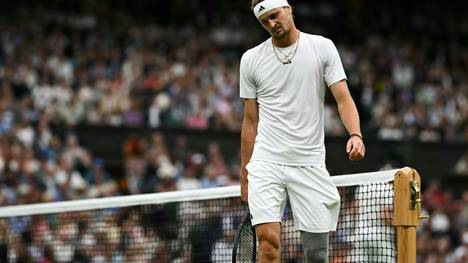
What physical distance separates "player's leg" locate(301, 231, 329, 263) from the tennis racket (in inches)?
26.8

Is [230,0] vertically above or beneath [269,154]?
above

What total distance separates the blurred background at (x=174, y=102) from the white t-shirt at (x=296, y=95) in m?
10.1

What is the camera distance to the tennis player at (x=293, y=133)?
8.52 meters

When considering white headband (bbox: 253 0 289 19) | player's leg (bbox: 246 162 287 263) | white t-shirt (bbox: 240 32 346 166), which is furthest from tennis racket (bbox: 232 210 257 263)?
white headband (bbox: 253 0 289 19)

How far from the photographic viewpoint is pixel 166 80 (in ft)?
76.8

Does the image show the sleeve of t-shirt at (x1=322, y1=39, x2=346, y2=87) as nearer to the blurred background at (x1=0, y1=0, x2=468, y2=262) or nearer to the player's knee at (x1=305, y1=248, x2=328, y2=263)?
the player's knee at (x1=305, y1=248, x2=328, y2=263)

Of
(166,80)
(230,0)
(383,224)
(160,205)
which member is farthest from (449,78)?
(383,224)

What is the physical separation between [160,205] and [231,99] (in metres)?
10.3

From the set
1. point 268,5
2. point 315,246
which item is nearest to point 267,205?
point 315,246

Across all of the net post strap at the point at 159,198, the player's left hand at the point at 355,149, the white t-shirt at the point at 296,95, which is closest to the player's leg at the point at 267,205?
the white t-shirt at the point at 296,95

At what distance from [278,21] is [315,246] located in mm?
1633

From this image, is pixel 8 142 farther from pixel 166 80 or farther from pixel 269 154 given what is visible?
pixel 269 154

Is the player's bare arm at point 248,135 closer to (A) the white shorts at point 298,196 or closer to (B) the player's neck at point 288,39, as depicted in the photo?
(A) the white shorts at point 298,196

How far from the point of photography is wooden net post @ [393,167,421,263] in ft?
29.1
